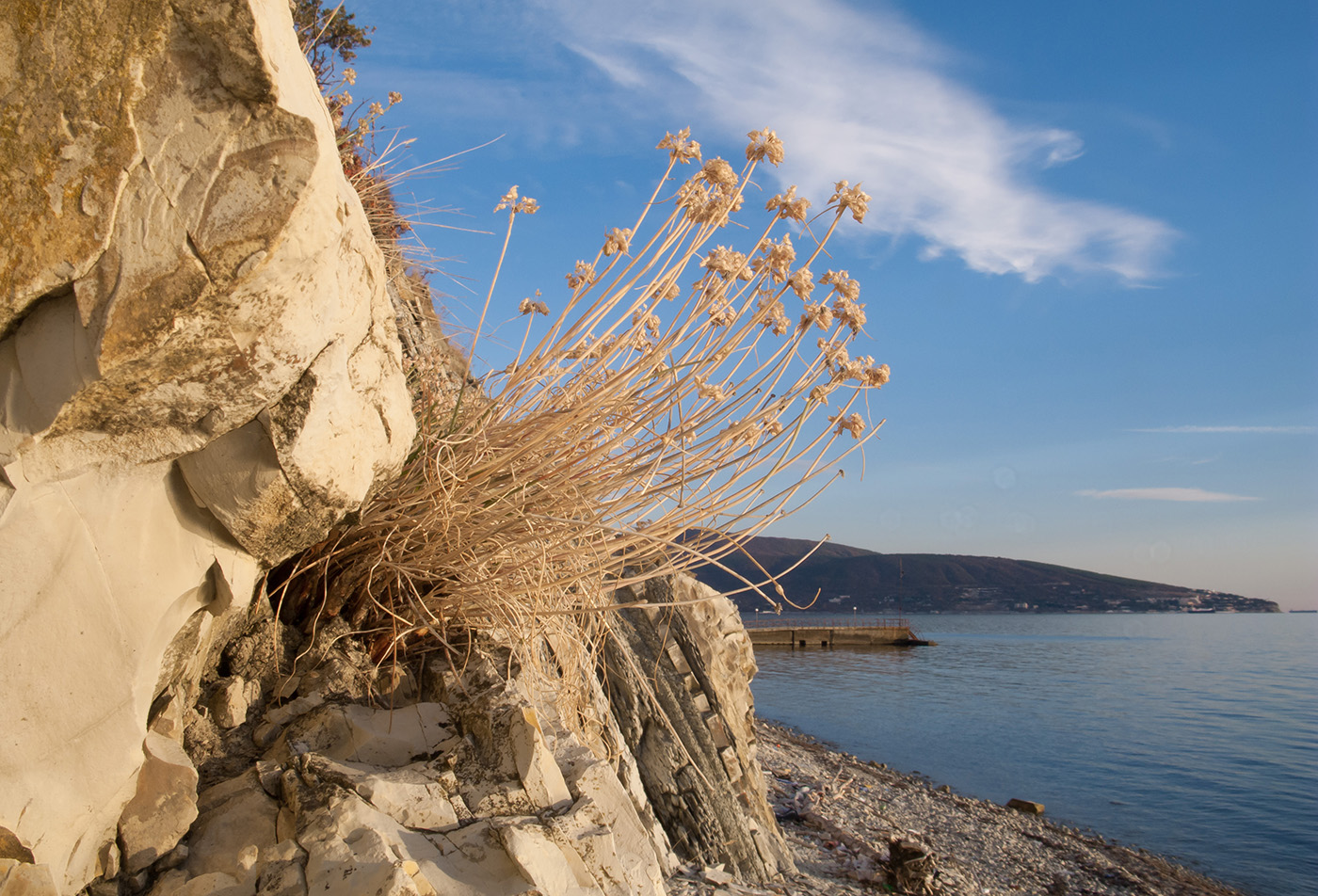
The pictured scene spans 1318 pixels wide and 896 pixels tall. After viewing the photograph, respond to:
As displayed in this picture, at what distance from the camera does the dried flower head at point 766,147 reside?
242 cm

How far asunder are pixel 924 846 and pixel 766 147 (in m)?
6.84

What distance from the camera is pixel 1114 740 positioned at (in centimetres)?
2273

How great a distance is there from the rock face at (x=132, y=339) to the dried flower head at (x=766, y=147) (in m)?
1.37

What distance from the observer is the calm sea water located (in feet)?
46.1

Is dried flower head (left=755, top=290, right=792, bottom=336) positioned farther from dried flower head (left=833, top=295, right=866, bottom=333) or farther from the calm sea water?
the calm sea water

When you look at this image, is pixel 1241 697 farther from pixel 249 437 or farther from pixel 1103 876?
pixel 249 437

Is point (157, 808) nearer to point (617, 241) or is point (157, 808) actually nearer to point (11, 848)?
point (11, 848)

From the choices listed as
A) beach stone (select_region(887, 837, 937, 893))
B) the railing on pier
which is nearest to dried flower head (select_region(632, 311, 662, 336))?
beach stone (select_region(887, 837, 937, 893))

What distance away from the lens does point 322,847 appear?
62.2 inches

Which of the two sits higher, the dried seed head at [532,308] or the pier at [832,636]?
the dried seed head at [532,308]

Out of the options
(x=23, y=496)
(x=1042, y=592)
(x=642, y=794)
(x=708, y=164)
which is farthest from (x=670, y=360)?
(x=1042, y=592)

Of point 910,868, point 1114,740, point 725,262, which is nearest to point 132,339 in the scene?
point 725,262

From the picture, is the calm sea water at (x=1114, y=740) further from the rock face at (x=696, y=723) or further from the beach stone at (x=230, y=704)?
the beach stone at (x=230, y=704)

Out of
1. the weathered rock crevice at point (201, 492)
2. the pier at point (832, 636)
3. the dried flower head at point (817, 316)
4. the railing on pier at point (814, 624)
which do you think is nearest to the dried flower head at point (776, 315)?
the dried flower head at point (817, 316)
